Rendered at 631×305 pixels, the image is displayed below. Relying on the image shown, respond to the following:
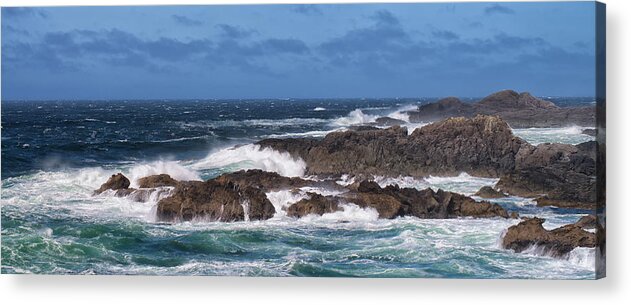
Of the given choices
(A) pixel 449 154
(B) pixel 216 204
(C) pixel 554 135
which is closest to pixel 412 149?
(A) pixel 449 154

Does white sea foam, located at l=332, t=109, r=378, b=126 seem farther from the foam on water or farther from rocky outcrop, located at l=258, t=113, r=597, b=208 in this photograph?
the foam on water

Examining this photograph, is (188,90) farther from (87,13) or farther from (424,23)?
(424,23)

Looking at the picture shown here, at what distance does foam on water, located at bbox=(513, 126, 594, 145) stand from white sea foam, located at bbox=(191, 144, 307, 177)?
93.3 inches

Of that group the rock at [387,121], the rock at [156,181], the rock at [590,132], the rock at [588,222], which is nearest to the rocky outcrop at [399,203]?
the rock at [387,121]

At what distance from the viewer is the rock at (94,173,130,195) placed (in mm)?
13000

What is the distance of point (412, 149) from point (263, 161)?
5.25 feet

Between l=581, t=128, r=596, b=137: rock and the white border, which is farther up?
l=581, t=128, r=596, b=137: rock

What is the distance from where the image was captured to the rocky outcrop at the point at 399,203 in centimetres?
1255

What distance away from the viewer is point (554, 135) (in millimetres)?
12391

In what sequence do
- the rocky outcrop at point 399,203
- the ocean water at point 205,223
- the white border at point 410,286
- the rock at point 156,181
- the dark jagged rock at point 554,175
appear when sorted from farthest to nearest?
the rock at point 156,181 < the rocky outcrop at point 399,203 < the ocean water at point 205,223 < the dark jagged rock at point 554,175 < the white border at point 410,286

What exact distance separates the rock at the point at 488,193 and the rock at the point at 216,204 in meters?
2.20

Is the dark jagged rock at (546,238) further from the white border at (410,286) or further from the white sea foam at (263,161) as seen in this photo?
the white sea foam at (263,161)

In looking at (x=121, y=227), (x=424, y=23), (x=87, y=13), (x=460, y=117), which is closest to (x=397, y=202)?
(x=460, y=117)

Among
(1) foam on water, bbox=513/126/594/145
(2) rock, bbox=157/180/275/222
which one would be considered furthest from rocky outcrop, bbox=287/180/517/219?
(1) foam on water, bbox=513/126/594/145
